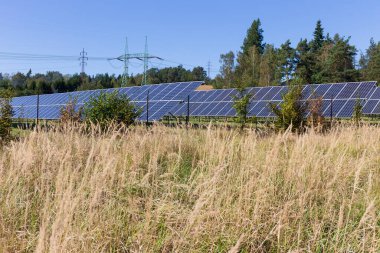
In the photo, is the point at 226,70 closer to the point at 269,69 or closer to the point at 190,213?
the point at 269,69

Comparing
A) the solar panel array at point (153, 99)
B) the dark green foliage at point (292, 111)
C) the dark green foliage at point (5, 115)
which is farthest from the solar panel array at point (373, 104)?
the dark green foliage at point (5, 115)

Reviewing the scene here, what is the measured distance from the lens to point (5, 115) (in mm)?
9156

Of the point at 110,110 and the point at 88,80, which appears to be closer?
the point at 110,110

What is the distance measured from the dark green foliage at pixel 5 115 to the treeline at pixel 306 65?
28571mm

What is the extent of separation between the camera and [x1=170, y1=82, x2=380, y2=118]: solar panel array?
680 inches

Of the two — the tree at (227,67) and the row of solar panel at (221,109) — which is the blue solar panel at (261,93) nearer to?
the row of solar panel at (221,109)

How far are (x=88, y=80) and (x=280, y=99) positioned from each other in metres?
61.1

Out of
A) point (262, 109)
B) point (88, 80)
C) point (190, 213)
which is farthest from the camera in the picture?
point (88, 80)

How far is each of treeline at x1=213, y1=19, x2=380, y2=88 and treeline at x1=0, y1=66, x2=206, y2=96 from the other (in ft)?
57.3

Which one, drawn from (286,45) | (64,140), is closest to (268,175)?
(64,140)

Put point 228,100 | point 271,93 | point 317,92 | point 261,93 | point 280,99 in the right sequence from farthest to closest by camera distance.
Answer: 1. point 261,93
2. point 228,100
3. point 271,93
4. point 317,92
5. point 280,99

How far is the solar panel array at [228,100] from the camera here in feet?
56.7

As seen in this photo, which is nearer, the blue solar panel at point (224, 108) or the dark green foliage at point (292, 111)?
the dark green foliage at point (292, 111)

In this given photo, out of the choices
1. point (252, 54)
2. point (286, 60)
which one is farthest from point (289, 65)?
point (252, 54)
